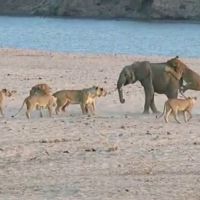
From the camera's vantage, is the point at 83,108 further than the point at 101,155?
Yes

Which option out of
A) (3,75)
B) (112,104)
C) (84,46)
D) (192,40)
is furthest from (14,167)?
(192,40)

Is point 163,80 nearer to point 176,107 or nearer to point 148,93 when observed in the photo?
point 148,93

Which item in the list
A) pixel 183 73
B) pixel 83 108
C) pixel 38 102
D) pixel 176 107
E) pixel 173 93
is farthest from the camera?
pixel 183 73

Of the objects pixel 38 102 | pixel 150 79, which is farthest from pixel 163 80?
pixel 38 102

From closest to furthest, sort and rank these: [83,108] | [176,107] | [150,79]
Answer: [176,107] → [83,108] → [150,79]

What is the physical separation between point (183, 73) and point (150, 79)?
676mm

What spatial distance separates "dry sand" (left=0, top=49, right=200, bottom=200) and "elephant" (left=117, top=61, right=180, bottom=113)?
0.37 m

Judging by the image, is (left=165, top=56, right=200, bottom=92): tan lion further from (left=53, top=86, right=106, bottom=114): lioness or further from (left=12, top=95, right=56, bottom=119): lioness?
(left=12, top=95, right=56, bottom=119): lioness

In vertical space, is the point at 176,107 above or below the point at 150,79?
below

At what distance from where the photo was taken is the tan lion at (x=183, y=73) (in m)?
17.9

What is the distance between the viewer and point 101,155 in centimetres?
1241

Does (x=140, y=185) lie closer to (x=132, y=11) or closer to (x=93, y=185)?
(x=93, y=185)

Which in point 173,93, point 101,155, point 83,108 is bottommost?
point 101,155

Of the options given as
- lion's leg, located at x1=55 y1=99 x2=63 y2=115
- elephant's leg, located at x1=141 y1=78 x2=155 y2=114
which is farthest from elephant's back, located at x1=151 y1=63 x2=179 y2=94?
lion's leg, located at x1=55 y1=99 x2=63 y2=115
